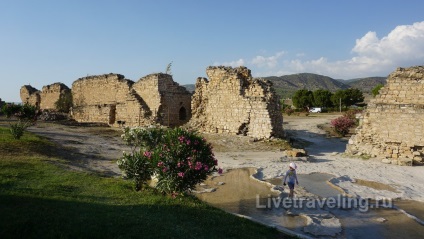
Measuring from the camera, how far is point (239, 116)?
1862cm

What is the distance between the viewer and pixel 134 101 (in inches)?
912

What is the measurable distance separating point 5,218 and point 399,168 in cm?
1219

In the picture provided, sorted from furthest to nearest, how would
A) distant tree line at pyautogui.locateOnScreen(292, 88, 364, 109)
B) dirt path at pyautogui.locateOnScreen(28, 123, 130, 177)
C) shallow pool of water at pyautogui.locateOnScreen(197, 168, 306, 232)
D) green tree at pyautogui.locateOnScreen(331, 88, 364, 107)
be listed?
distant tree line at pyautogui.locateOnScreen(292, 88, 364, 109), green tree at pyautogui.locateOnScreen(331, 88, 364, 107), dirt path at pyautogui.locateOnScreen(28, 123, 130, 177), shallow pool of water at pyautogui.locateOnScreen(197, 168, 306, 232)

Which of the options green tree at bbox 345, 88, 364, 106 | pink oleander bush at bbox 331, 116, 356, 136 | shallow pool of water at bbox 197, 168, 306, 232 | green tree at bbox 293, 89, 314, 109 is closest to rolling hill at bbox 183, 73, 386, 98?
green tree at bbox 293, 89, 314, 109

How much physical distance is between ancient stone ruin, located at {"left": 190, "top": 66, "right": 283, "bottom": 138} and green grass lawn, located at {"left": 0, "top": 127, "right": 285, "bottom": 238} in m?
10.2

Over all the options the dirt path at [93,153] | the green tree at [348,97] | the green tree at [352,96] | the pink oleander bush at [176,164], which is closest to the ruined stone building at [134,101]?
the dirt path at [93,153]

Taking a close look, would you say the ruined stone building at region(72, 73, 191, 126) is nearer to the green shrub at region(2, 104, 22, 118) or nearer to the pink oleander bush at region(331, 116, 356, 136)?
the green shrub at region(2, 104, 22, 118)

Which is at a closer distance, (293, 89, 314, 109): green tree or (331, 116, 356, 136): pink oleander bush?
(331, 116, 356, 136): pink oleander bush

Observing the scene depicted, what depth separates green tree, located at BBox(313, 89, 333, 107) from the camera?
187 feet

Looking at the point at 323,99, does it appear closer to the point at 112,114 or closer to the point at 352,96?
the point at 352,96

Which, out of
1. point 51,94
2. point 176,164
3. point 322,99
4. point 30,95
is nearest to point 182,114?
point 51,94

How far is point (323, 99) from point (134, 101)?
4099cm

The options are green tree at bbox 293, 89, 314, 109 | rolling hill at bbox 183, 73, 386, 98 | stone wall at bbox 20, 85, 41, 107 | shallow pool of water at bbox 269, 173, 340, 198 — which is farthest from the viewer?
rolling hill at bbox 183, 73, 386, 98

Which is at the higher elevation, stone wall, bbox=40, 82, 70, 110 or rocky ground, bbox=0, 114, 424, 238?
stone wall, bbox=40, 82, 70, 110
